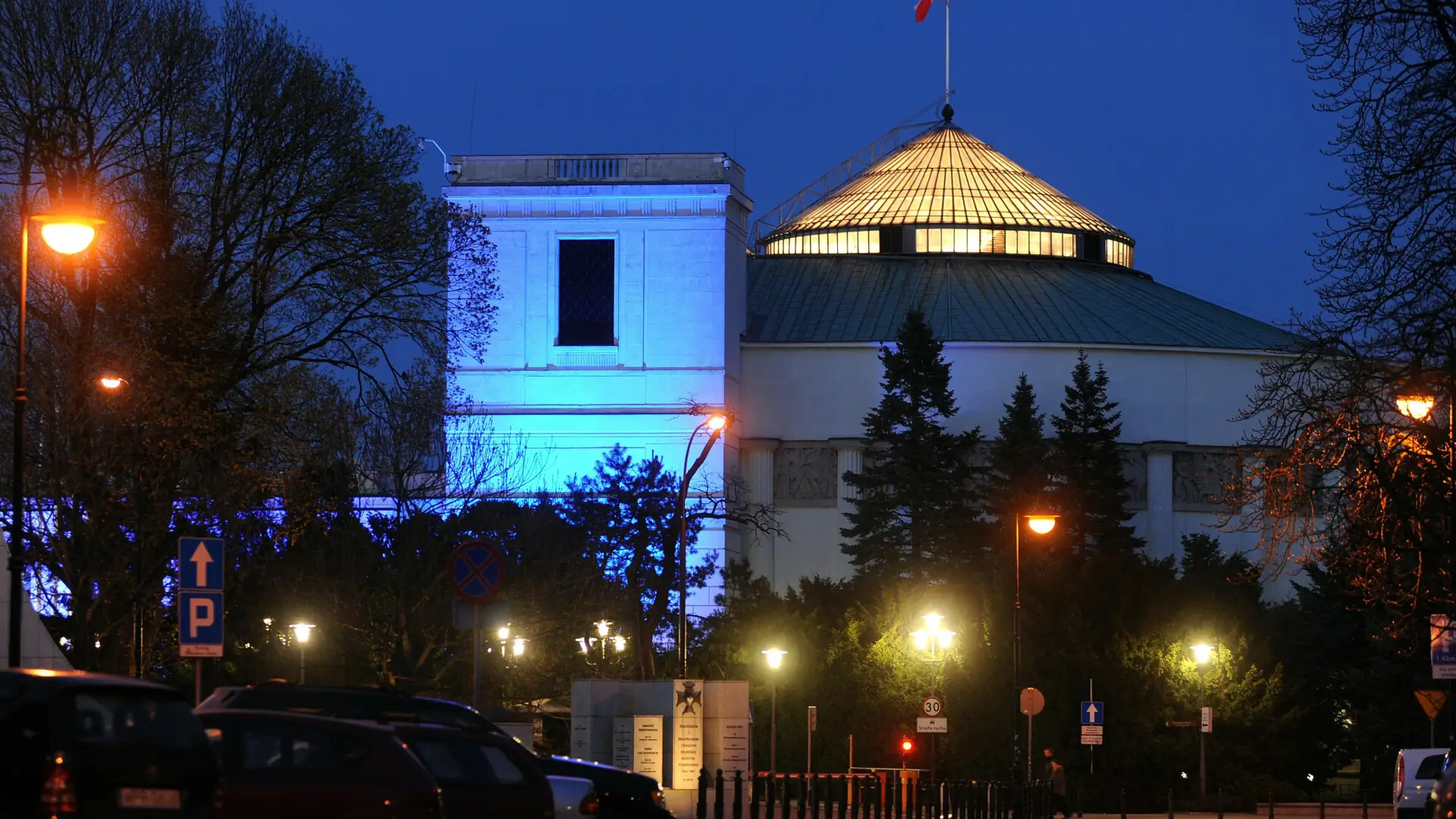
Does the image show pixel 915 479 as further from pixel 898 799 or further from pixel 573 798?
pixel 573 798

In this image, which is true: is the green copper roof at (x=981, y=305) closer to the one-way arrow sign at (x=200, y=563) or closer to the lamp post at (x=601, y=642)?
the lamp post at (x=601, y=642)

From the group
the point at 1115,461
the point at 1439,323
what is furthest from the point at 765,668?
the point at 1439,323

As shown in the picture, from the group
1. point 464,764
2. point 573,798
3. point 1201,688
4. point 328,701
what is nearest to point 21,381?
point 328,701

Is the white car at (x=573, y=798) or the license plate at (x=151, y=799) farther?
the white car at (x=573, y=798)

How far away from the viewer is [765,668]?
7500 cm

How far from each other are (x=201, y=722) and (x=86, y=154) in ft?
84.2

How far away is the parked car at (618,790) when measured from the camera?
2436 cm

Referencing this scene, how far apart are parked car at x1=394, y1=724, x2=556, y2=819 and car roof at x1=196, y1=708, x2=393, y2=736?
104 cm

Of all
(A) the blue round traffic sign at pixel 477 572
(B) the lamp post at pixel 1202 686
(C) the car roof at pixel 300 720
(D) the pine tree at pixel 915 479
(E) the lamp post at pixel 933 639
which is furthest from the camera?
(D) the pine tree at pixel 915 479

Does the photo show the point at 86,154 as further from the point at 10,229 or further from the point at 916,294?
the point at 916,294

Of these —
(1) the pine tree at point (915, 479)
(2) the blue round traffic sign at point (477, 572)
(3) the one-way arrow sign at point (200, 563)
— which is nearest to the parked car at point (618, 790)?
(2) the blue round traffic sign at point (477, 572)

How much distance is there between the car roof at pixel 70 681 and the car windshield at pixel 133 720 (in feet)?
0.16

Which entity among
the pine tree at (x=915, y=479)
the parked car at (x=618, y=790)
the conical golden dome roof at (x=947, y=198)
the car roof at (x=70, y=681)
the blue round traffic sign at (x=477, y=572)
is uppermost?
the conical golden dome roof at (x=947, y=198)

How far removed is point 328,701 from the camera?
67.9 ft
